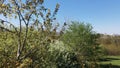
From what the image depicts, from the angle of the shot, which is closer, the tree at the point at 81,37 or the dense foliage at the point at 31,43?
the dense foliage at the point at 31,43

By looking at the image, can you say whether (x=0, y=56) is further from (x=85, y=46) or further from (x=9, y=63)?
(x=85, y=46)

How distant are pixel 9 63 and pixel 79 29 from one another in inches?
749

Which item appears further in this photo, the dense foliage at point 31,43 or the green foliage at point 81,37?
the green foliage at point 81,37

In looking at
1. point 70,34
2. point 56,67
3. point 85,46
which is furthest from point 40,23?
point 70,34

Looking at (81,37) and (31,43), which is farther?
(81,37)

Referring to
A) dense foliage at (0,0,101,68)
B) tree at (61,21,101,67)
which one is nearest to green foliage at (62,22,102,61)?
tree at (61,21,101,67)

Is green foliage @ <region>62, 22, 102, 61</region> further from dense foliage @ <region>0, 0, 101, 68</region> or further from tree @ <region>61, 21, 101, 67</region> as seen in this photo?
dense foliage @ <region>0, 0, 101, 68</region>

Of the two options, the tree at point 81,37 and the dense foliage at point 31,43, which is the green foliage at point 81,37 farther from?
the dense foliage at point 31,43

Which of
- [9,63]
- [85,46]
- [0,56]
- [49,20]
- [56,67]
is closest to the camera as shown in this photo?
[9,63]

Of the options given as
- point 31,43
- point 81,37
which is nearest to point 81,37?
point 81,37

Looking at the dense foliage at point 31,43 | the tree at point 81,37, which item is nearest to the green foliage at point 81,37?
the tree at point 81,37

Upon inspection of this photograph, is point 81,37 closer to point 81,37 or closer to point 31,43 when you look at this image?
point 81,37

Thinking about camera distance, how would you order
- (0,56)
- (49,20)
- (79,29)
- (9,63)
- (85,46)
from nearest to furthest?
1. (9,63)
2. (49,20)
3. (0,56)
4. (85,46)
5. (79,29)

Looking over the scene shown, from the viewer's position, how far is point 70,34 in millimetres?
25797
